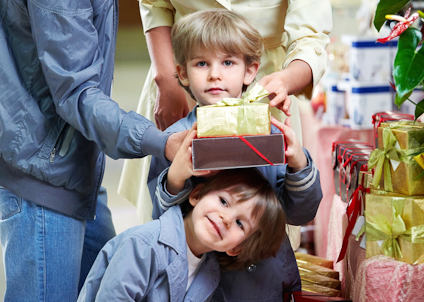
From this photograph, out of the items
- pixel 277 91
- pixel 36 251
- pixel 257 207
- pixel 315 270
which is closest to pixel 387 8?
pixel 277 91

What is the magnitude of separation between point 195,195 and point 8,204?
1.58 ft

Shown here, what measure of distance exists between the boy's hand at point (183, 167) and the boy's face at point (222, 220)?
71 mm

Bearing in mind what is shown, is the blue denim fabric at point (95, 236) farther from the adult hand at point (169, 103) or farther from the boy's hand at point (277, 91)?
the boy's hand at point (277, 91)

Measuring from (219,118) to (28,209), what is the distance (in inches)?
23.4

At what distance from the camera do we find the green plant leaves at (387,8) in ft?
3.47

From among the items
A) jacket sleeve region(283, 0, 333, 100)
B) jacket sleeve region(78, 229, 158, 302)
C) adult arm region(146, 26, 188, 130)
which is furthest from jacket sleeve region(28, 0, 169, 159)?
jacket sleeve region(283, 0, 333, 100)

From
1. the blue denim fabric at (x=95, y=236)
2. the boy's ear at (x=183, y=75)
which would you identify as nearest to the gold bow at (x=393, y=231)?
the boy's ear at (x=183, y=75)

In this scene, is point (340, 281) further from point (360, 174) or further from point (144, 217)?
point (144, 217)

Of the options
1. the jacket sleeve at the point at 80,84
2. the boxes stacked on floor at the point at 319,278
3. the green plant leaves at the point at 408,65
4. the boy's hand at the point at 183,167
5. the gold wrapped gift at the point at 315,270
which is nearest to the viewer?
the green plant leaves at the point at 408,65

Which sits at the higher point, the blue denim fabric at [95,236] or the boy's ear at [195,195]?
the boy's ear at [195,195]

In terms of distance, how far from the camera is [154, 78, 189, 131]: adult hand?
5.07 ft

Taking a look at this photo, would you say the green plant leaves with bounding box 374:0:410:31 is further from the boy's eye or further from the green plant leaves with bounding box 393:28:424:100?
the boy's eye

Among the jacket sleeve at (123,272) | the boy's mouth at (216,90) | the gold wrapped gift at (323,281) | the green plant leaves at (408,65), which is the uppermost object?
the green plant leaves at (408,65)

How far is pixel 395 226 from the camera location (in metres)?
1.10
